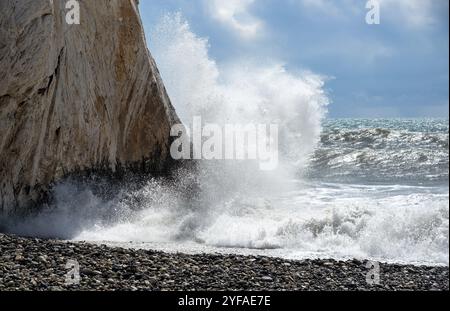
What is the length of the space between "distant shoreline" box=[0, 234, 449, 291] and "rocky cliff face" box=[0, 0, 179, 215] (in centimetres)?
219

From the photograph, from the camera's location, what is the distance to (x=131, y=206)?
1246cm

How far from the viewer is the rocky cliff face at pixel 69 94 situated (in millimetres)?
10680

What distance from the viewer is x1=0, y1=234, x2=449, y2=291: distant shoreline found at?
699 centimetres

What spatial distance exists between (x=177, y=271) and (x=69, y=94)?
5030 mm

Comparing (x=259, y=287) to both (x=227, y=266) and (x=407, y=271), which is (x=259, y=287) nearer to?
(x=227, y=266)

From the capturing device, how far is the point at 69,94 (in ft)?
37.5

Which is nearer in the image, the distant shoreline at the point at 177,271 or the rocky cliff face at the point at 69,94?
the distant shoreline at the point at 177,271

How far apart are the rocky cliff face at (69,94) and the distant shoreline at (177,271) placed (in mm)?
2195

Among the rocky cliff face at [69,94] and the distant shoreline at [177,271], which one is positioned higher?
the rocky cliff face at [69,94]

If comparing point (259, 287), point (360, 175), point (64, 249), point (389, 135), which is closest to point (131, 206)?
point (64, 249)
